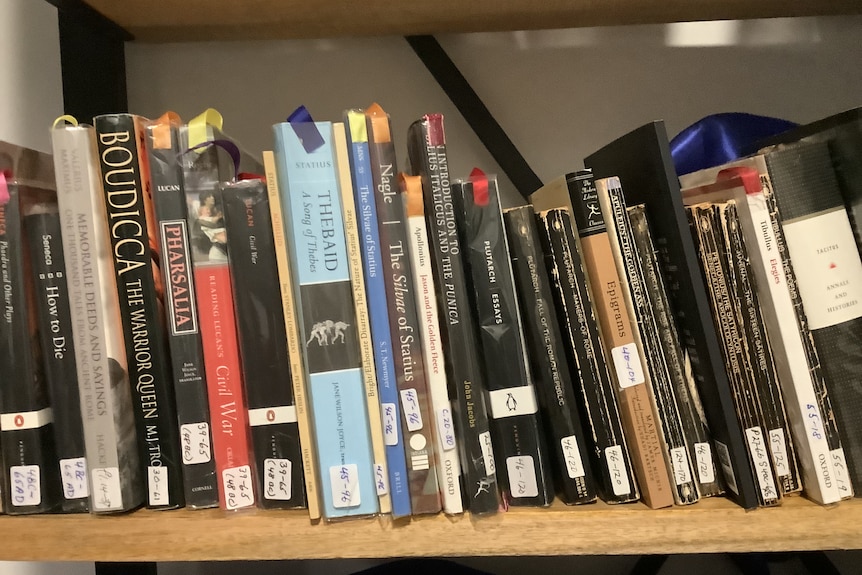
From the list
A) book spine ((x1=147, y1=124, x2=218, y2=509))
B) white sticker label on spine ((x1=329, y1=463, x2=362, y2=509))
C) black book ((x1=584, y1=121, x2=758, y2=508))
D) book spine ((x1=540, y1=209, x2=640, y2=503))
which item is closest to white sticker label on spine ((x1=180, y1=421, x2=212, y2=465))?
book spine ((x1=147, y1=124, x2=218, y2=509))

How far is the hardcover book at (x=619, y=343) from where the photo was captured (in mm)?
500

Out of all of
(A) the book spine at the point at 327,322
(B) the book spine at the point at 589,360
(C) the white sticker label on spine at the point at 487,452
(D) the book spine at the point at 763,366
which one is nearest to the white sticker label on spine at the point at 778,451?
(D) the book spine at the point at 763,366

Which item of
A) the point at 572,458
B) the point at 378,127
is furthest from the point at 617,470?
the point at 378,127

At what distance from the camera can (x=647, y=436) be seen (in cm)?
50

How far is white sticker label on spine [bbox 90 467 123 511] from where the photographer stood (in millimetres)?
500

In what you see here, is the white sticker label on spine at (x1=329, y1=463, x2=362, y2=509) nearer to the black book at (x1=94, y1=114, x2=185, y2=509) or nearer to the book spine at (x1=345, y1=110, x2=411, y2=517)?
the book spine at (x1=345, y1=110, x2=411, y2=517)

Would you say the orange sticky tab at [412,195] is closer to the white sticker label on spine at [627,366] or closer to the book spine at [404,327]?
the book spine at [404,327]

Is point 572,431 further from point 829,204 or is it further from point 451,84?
point 451,84

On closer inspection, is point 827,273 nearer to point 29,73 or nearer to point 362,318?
point 362,318

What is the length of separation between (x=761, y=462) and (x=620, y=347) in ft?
0.49

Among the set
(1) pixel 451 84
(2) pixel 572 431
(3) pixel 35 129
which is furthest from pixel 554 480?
(3) pixel 35 129

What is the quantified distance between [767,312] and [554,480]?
231 mm

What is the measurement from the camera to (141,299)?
504 millimetres

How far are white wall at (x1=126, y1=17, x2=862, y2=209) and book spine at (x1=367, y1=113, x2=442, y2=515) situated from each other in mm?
320
